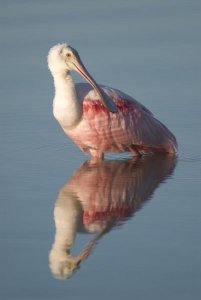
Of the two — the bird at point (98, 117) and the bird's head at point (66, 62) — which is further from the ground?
the bird's head at point (66, 62)

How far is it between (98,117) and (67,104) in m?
0.35

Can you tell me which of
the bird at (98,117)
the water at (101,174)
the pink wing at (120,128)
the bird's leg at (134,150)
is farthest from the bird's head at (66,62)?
the water at (101,174)

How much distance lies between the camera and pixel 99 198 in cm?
812

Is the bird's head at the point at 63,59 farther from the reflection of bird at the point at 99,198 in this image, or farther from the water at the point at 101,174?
the reflection of bird at the point at 99,198

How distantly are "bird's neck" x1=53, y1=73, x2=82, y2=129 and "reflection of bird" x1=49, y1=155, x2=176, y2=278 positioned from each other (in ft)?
1.28

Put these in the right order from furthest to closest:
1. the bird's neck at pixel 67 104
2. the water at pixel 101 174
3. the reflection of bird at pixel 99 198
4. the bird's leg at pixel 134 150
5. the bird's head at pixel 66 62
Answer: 1. the bird's leg at pixel 134 150
2. the bird's head at pixel 66 62
3. the bird's neck at pixel 67 104
4. the reflection of bird at pixel 99 198
5. the water at pixel 101 174

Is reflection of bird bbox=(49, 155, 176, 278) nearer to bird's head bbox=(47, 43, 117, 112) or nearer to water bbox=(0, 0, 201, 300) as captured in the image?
water bbox=(0, 0, 201, 300)

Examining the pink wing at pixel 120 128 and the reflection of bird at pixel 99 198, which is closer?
the reflection of bird at pixel 99 198

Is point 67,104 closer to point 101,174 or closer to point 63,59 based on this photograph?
point 63,59

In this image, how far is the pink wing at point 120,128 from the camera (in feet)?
31.5

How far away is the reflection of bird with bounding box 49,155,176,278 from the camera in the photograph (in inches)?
272

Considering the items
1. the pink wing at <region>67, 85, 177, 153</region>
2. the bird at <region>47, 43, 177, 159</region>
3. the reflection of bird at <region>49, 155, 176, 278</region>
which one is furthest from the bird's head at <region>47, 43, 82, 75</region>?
the reflection of bird at <region>49, 155, 176, 278</region>

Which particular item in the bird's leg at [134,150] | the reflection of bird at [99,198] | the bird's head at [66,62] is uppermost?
the bird's head at [66,62]

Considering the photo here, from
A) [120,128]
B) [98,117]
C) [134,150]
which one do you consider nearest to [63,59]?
[98,117]
